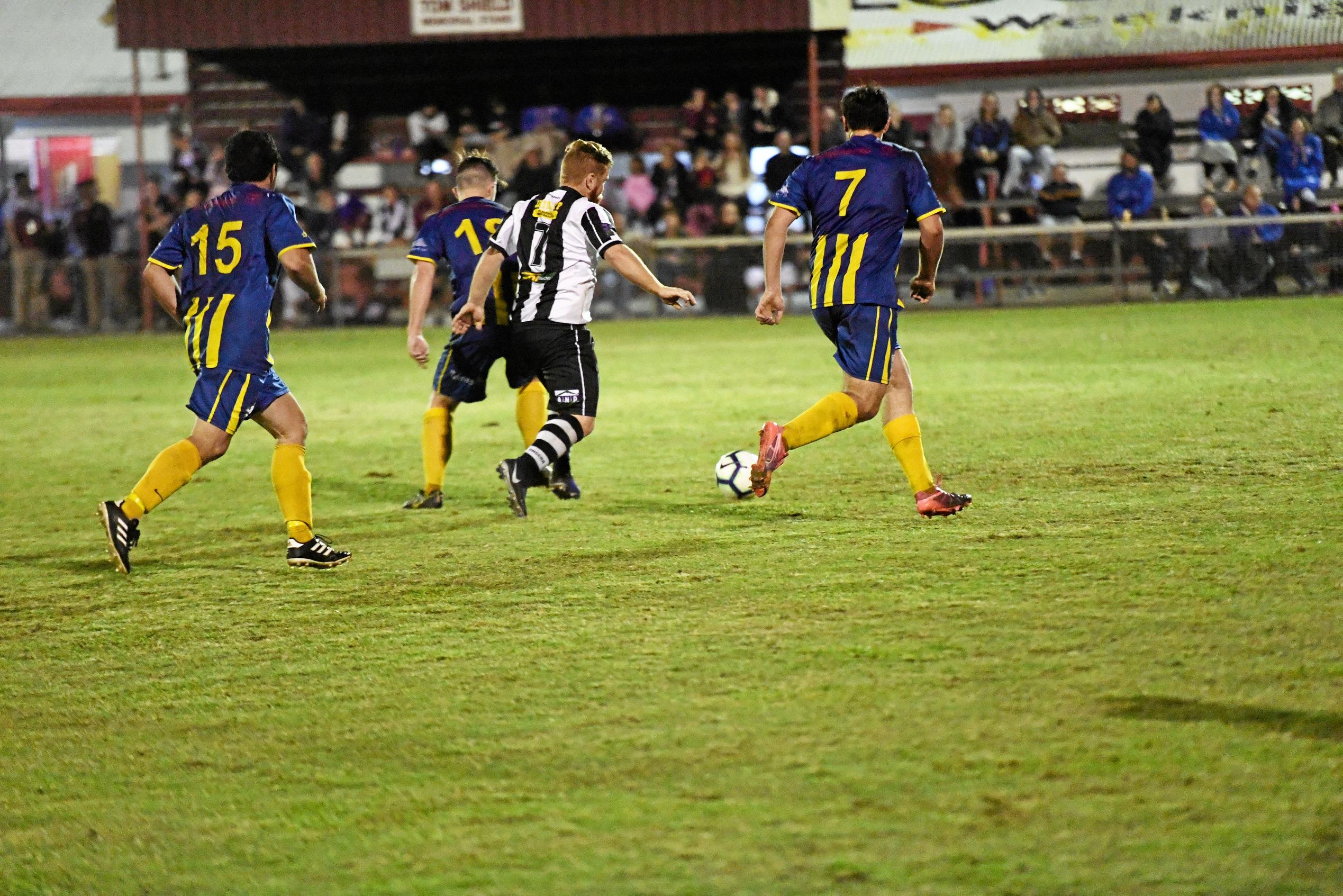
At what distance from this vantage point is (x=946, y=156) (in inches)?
850

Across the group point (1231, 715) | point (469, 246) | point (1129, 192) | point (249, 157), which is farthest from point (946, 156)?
point (1231, 715)

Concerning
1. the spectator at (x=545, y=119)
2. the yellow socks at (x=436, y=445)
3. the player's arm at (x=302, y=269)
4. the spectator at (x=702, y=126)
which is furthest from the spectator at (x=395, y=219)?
the player's arm at (x=302, y=269)

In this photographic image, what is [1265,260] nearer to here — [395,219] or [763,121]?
[763,121]

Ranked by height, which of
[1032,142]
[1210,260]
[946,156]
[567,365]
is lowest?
[1210,260]

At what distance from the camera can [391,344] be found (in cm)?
1898

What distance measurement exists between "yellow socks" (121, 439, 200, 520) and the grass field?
0.98 ft

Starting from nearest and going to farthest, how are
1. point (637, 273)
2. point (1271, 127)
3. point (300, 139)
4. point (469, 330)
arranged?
point (637, 273)
point (469, 330)
point (1271, 127)
point (300, 139)

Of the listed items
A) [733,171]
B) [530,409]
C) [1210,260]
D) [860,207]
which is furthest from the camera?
[733,171]

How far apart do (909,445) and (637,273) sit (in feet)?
4.68

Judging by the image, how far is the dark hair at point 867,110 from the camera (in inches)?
265

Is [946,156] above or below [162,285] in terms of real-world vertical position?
above

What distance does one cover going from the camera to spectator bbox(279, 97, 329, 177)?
22938mm

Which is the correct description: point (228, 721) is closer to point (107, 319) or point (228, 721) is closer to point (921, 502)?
point (921, 502)

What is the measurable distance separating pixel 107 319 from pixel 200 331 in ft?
54.6
